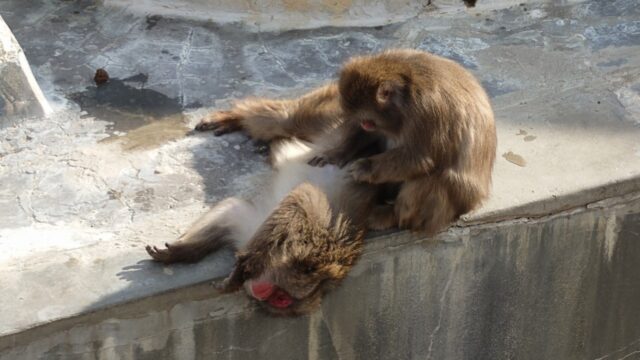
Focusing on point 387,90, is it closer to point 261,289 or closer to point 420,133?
point 420,133

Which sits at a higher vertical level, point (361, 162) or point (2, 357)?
point (361, 162)

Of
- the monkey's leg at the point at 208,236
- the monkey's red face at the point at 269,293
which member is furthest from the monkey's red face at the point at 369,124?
the monkey's red face at the point at 269,293

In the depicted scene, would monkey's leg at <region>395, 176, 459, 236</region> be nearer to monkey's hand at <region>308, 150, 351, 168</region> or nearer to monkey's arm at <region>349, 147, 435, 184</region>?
monkey's arm at <region>349, 147, 435, 184</region>

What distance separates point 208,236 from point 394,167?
0.80 metres

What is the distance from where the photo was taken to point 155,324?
4078mm

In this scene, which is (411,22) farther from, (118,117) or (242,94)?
(118,117)

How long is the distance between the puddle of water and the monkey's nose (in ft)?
4.12

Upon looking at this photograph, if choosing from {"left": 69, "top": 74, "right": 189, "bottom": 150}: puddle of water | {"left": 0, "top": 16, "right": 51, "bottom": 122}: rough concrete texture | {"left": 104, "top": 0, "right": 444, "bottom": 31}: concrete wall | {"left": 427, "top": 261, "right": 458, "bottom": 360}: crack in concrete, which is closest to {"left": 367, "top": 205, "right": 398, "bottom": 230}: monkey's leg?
{"left": 427, "top": 261, "right": 458, "bottom": 360}: crack in concrete

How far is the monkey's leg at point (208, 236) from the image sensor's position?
4176 millimetres

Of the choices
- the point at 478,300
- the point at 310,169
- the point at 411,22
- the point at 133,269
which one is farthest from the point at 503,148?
the point at 133,269

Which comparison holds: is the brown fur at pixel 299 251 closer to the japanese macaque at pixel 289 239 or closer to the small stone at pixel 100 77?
the japanese macaque at pixel 289 239

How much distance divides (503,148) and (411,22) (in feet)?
5.00

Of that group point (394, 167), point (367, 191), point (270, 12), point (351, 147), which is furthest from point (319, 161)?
Result: point (270, 12)

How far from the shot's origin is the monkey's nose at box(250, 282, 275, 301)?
405cm
